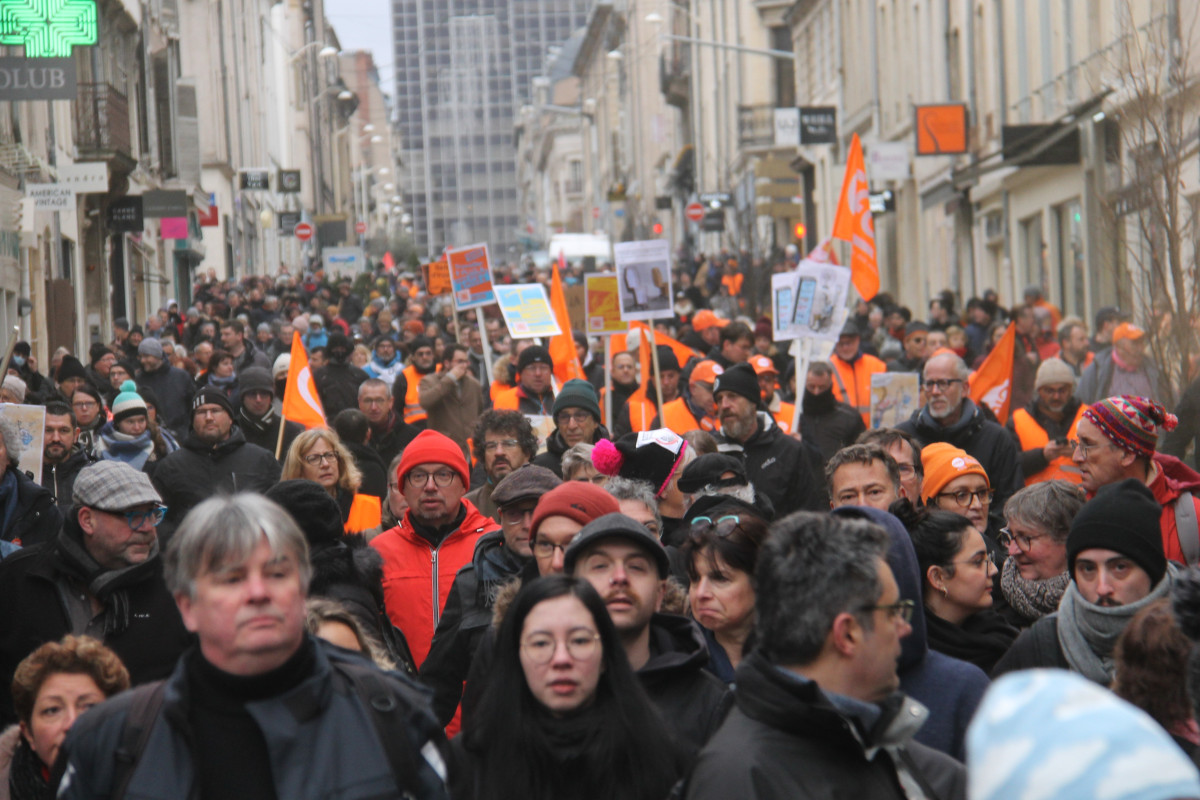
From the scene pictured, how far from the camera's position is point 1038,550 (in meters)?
5.49

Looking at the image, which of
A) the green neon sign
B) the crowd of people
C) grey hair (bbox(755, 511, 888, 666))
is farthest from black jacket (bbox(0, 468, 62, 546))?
the green neon sign

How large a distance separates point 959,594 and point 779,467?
379cm

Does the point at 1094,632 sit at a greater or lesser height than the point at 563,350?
lesser

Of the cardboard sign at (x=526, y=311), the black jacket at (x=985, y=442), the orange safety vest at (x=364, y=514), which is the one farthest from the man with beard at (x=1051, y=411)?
the cardboard sign at (x=526, y=311)

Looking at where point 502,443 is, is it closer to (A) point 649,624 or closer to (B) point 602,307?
(A) point 649,624

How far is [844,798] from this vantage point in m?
3.04

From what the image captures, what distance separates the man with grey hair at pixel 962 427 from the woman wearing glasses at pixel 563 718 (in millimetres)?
4725

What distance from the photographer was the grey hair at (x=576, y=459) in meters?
7.26

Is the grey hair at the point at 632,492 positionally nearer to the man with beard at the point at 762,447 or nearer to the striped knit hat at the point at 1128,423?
the striped knit hat at the point at 1128,423

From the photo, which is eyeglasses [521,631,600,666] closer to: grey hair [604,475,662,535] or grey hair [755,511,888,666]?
grey hair [755,511,888,666]

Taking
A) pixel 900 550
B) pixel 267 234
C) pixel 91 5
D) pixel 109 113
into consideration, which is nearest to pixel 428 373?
pixel 91 5

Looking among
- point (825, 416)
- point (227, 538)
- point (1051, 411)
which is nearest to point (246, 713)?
point (227, 538)

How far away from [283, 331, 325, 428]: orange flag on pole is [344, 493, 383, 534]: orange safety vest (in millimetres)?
2705

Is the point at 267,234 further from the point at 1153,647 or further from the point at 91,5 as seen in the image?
the point at 1153,647
